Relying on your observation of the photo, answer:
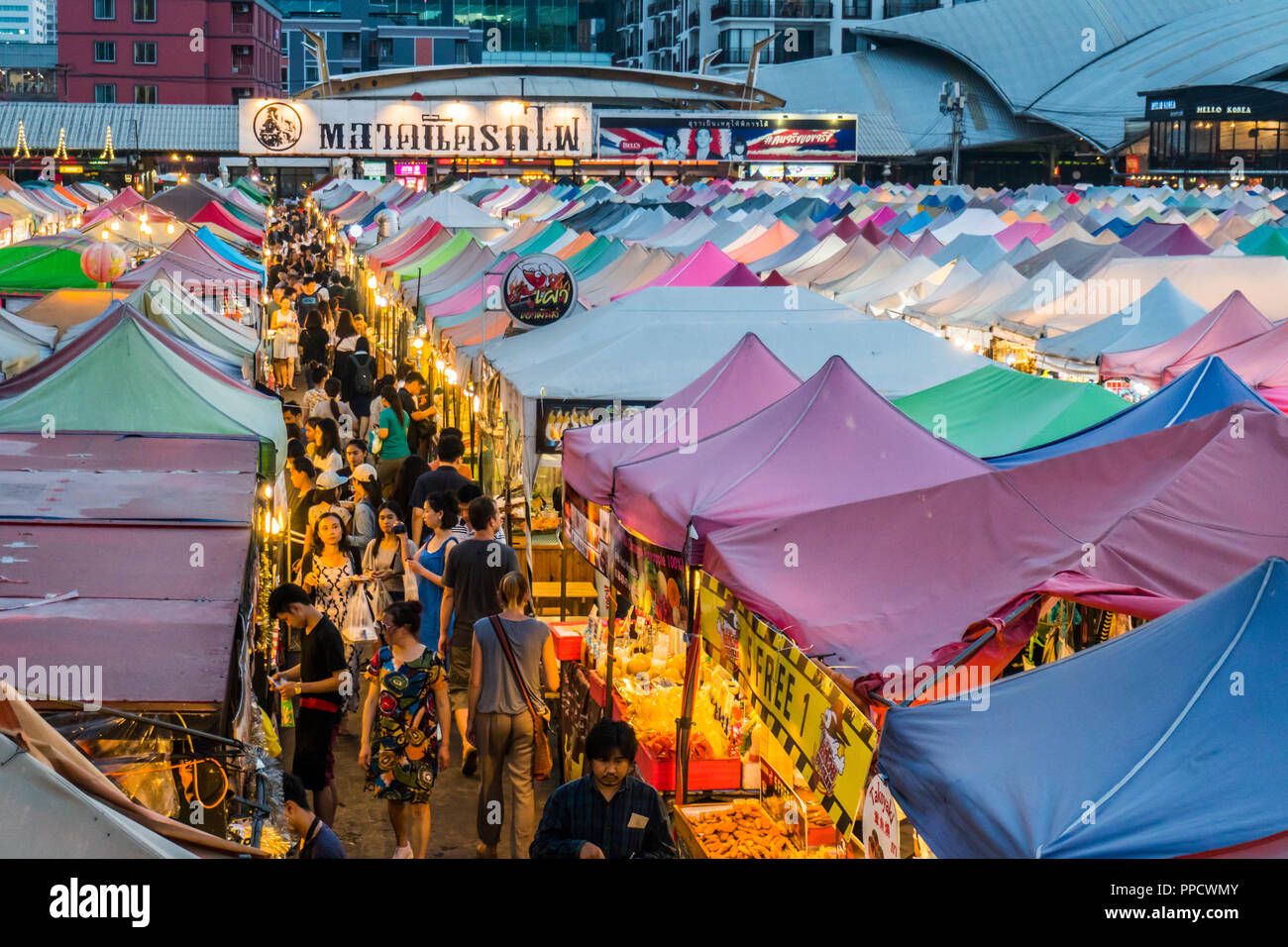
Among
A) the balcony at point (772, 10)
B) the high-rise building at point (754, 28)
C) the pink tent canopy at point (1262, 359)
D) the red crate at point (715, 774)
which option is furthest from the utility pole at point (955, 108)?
the red crate at point (715, 774)

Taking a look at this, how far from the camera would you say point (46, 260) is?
58.5 feet

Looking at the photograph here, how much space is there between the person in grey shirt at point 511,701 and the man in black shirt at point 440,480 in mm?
3324

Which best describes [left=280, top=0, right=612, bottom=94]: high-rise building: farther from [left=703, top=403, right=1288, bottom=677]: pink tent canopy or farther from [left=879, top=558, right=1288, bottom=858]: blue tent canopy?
[left=879, top=558, right=1288, bottom=858]: blue tent canopy

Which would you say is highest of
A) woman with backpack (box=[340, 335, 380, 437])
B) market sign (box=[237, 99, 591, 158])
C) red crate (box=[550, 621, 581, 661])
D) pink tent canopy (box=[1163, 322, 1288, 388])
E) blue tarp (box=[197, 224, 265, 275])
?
market sign (box=[237, 99, 591, 158])

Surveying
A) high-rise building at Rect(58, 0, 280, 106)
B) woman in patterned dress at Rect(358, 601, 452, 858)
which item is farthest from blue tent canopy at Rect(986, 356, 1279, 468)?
high-rise building at Rect(58, 0, 280, 106)

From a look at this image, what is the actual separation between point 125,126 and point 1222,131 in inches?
1935

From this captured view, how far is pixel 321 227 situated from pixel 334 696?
3946 centimetres

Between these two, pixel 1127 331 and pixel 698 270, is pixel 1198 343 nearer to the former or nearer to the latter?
pixel 1127 331

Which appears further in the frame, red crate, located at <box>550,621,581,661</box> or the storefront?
the storefront

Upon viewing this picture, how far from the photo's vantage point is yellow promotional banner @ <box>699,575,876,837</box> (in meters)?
4.72

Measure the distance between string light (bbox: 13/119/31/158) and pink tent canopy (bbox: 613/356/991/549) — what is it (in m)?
54.8

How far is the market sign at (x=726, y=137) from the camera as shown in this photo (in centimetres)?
5878
